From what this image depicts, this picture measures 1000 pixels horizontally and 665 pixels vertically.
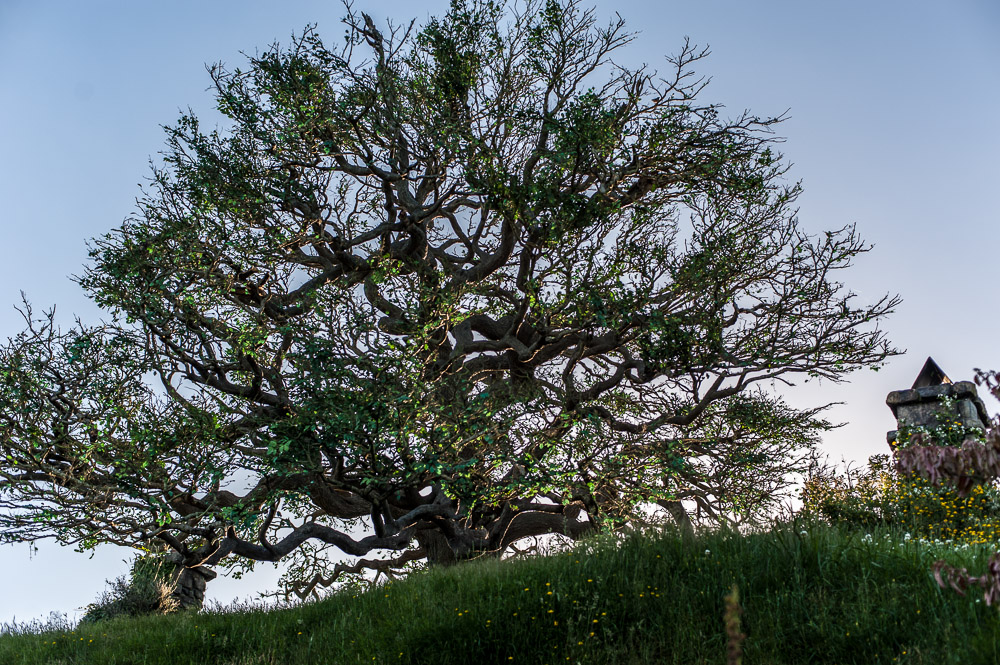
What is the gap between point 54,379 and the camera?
38.0ft

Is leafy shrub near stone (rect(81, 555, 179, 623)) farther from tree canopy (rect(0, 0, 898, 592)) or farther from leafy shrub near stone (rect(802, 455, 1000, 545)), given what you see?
leafy shrub near stone (rect(802, 455, 1000, 545))

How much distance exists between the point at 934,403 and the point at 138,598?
61.3 ft

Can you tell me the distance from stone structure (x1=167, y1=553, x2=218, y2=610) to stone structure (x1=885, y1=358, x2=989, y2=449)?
1561 centimetres

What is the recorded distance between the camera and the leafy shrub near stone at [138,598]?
13.8 metres

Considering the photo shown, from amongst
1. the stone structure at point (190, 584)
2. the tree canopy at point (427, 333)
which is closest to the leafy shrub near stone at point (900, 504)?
the tree canopy at point (427, 333)

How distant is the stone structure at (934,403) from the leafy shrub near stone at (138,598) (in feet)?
52.5

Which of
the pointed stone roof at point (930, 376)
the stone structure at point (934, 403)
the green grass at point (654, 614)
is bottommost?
the green grass at point (654, 614)

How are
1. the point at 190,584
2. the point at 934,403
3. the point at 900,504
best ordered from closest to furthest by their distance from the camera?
the point at 900,504 < the point at 190,584 < the point at 934,403

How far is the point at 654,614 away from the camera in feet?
25.6

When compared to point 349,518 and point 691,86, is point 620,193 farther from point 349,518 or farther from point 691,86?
point 349,518

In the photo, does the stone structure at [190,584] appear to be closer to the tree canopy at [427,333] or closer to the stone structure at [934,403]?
the tree canopy at [427,333]

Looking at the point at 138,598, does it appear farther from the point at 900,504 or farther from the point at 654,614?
the point at 900,504

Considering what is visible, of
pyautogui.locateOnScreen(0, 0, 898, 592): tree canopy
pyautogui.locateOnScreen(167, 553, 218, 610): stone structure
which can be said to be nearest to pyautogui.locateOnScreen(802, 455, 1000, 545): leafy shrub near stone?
pyautogui.locateOnScreen(0, 0, 898, 592): tree canopy

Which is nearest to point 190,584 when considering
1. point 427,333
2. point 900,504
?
point 427,333
